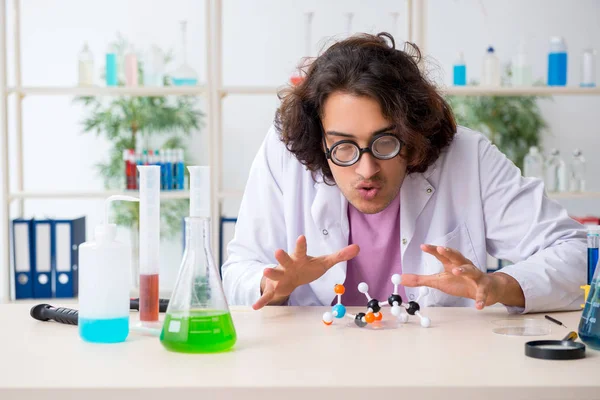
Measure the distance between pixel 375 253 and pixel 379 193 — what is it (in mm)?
234

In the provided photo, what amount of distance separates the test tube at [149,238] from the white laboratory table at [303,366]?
0.08 metres

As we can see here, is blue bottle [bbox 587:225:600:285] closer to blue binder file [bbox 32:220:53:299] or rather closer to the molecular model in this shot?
the molecular model

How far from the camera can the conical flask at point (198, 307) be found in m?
1.09

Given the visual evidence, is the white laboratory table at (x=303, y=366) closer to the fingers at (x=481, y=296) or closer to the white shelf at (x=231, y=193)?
the fingers at (x=481, y=296)

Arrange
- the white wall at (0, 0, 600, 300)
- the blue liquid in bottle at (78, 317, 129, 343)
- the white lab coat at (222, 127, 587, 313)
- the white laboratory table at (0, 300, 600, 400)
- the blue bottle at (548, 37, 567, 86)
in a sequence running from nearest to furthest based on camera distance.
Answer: the white laboratory table at (0, 300, 600, 400) → the blue liquid in bottle at (78, 317, 129, 343) → the white lab coat at (222, 127, 587, 313) → the blue bottle at (548, 37, 567, 86) → the white wall at (0, 0, 600, 300)

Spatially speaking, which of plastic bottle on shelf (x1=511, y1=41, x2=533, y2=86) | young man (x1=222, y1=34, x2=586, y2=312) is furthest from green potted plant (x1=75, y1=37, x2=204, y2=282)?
young man (x1=222, y1=34, x2=586, y2=312)

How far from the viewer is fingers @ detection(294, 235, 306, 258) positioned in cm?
139

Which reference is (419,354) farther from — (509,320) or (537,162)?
(537,162)

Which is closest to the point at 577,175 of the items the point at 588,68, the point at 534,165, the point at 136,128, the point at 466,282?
the point at 534,165

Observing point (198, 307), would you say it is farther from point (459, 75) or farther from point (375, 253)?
point (459, 75)

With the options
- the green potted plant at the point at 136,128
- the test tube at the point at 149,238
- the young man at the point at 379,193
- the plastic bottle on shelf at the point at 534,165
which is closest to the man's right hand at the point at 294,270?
the young man at the point at 379,193

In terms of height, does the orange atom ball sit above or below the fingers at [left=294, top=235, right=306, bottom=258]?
below

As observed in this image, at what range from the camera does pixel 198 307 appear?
1104 millimetres

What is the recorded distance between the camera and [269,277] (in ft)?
4.68
